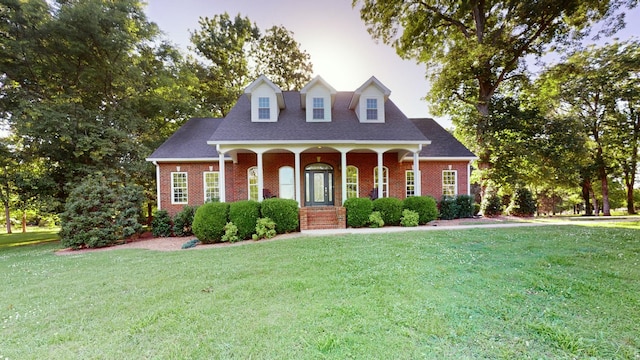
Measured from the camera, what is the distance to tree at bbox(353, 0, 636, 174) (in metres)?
15.0

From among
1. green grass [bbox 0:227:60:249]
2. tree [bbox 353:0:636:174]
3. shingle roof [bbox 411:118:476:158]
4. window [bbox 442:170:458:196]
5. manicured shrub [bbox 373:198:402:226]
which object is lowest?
green grass [bbox 0:227:60:249]

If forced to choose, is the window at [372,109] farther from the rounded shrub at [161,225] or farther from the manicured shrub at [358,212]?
the rounded shrub at [161,225]

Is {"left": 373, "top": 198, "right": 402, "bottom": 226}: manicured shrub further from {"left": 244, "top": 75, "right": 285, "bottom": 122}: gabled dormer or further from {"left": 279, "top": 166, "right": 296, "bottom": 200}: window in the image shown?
{"left": 244, "top": 75, "right": 285, "bottom": 122}: gabled dormer

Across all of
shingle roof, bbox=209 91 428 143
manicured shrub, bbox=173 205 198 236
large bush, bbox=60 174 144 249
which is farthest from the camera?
manicured shrub, bbox=173 205 198 236

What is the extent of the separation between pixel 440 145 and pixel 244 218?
12233mm

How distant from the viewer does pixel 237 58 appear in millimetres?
23641

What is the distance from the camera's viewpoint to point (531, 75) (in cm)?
1711

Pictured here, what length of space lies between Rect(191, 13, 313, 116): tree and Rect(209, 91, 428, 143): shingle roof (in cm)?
1006

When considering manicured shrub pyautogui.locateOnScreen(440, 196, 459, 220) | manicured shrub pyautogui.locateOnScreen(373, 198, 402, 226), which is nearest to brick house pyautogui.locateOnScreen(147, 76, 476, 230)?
manicured shrub pyautogui.locateOnScreen(373, 198, 402, 226)

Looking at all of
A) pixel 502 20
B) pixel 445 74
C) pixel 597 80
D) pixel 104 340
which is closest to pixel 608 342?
pixel 104 340

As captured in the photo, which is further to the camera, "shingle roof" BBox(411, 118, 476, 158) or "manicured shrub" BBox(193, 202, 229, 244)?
"shingle roof" BBox(411, 118, 476, 158)

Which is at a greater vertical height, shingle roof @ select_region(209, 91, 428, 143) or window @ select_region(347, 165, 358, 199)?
shingle roof @ select_region(209, 91, 428, 143)

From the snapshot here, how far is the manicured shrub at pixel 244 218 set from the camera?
9859 mm

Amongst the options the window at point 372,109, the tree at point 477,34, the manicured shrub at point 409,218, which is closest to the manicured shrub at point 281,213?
the manicured shrub at point 409,218
